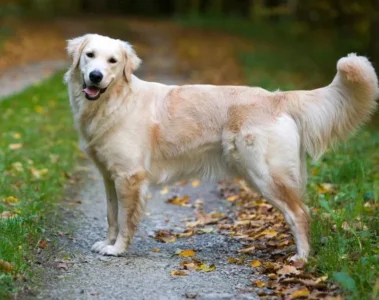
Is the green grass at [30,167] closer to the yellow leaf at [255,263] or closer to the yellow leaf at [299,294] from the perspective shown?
the yellow leaf at [255,263]

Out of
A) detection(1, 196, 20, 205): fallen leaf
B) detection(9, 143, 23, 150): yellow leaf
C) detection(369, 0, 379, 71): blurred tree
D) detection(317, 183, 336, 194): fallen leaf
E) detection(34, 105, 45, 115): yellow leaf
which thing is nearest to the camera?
detection(1, 196, 20, 205): fallen leaf

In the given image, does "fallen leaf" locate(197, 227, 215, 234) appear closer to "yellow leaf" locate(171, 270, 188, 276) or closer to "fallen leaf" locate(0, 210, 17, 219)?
"yellow leaf" locate(171, 270, 188, 276)

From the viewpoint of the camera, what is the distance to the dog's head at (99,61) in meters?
5.57

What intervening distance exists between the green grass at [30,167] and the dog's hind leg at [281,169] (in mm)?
1888

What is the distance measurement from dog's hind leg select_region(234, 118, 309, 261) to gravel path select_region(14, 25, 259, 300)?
54 cm

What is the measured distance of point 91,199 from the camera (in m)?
7.64

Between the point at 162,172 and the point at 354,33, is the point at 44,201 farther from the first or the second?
the point at 354,33

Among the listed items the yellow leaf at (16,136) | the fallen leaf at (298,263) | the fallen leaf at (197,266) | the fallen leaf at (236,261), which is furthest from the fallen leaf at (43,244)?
the yellow leaf at (16,136)

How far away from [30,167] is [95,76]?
3.00 metres

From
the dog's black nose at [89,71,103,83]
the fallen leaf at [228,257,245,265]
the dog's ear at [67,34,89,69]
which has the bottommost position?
the fallen leaf at [228,257,245,265]

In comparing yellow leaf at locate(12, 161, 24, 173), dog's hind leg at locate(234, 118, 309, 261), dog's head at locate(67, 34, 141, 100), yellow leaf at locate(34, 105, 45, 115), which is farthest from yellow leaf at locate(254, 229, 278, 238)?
yellow leaf at locate(34, 105, 45, 115)

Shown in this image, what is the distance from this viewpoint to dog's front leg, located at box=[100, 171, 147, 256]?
567 centimetres

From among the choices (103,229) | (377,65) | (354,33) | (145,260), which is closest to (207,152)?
(145,260)

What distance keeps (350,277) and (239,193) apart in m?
3.64
